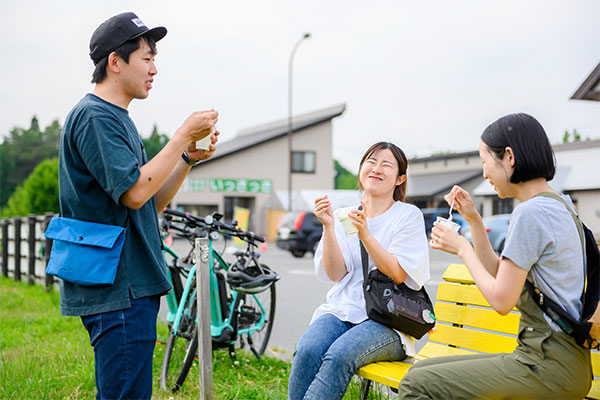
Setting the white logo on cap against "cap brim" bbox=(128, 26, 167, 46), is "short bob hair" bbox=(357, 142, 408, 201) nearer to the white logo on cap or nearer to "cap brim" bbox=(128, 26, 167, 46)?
"cap brim" bbox=(128, 26, 167, 46)

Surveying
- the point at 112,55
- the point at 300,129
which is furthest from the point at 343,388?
the point at 300,129

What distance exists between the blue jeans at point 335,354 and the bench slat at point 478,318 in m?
0.46

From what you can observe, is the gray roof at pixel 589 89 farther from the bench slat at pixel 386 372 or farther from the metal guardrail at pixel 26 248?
the bench slat at pixel 386 372

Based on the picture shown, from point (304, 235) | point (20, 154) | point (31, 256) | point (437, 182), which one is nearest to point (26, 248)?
point (31, 256)

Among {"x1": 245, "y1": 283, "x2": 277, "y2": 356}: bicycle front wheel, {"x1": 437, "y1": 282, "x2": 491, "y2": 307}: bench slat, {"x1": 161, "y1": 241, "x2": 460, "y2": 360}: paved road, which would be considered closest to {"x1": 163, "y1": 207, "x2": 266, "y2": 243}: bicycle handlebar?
{"x1": 161, "y1": 241, "x2": 460, "y2": 360}: paved road

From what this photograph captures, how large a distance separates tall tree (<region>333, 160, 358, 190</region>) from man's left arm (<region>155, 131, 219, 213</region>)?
7186cm

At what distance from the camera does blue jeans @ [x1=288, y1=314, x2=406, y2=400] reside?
2.63 metres

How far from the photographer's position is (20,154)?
190ft

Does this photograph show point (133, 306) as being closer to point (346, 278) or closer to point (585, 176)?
point (346, 278)

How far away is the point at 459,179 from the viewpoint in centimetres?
3450

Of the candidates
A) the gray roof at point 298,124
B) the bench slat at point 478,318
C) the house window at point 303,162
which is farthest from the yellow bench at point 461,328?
the house window at point 303,162

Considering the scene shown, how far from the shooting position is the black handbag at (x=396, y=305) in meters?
2.77

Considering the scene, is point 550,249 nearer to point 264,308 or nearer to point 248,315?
point 248,315

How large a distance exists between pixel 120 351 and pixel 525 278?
1.52 m
